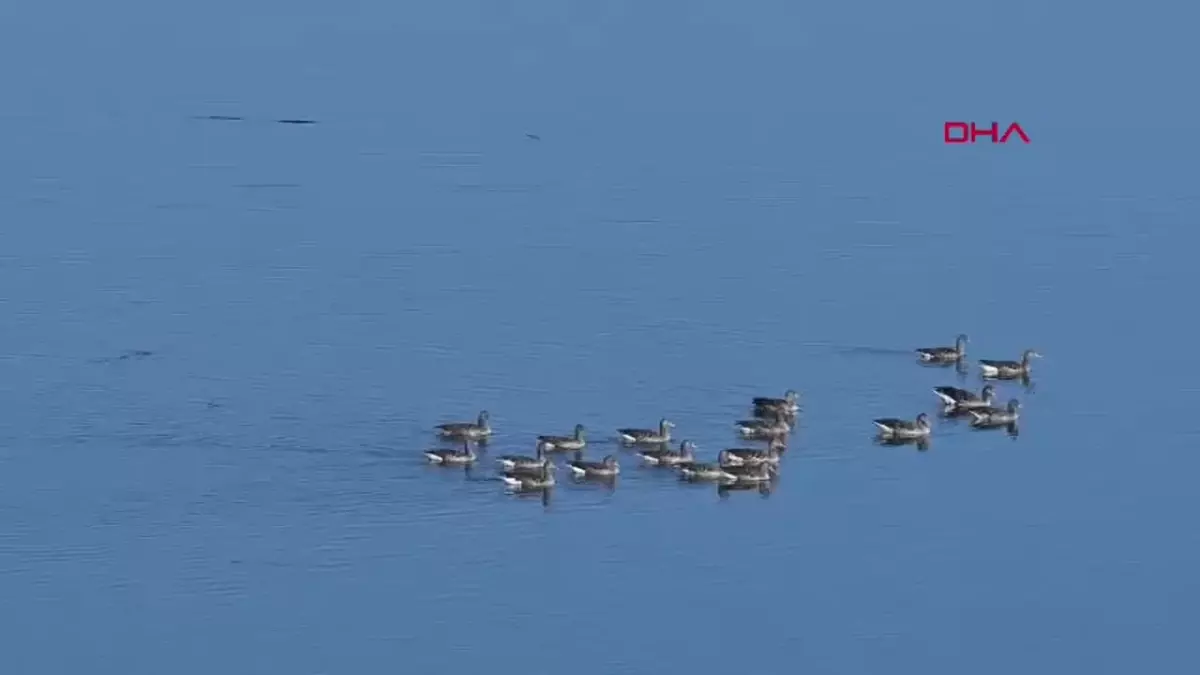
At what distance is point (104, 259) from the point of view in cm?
3134

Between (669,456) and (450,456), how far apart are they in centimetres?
185

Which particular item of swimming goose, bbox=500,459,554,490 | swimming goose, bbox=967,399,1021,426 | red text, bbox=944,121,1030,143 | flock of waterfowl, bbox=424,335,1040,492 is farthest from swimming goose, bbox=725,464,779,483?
red text, bbox=944,121,1030,143

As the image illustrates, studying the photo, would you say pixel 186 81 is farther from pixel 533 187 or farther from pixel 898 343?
pixel 898 343

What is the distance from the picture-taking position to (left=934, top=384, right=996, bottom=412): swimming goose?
1137 inches

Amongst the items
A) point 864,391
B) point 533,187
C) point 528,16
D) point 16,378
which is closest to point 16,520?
point 16,378

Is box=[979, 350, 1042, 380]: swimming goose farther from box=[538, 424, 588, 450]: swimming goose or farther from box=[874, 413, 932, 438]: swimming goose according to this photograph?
box=[538, 424, 588, 450]: swimming goose

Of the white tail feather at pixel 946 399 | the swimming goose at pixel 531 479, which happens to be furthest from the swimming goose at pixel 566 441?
the white tail feather at pixel 946 399

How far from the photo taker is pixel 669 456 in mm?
26562

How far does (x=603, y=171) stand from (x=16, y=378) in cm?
940

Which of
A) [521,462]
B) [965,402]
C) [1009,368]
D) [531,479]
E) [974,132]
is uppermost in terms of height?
[974,132]

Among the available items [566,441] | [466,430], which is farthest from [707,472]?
[466,430]

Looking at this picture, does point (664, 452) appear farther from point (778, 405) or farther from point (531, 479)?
point (778, 405)

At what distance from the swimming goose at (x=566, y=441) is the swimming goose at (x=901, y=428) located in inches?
106

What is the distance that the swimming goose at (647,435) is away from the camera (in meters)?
26.7
